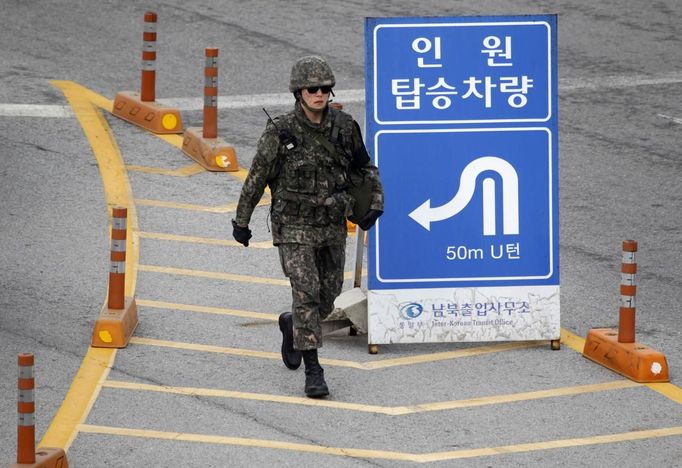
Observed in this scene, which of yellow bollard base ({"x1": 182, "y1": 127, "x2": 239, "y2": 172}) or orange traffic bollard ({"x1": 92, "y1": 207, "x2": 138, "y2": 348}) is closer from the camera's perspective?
orange traffic bollard ({"x1": 92, "y1": 207, "x2": 138, "y2": 348})

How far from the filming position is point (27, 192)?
1504cm

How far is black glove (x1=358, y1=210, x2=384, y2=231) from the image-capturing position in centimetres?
1081

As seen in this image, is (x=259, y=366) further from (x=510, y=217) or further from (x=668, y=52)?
(x=668, y=52)

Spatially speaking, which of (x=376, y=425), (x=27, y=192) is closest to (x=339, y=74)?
(x=27, y=192)

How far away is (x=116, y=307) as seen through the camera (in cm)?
1161

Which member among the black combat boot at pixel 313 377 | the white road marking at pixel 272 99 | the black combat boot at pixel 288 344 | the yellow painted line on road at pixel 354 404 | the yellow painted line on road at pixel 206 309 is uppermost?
the white road marking at pixel 272 99

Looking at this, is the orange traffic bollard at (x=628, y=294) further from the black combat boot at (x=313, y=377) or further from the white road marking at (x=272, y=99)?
the white road marking at (x=272, y=99)

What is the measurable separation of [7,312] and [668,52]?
40.0 feet

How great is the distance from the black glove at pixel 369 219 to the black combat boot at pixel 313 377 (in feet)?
2.97

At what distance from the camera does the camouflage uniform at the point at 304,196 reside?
10.7 m

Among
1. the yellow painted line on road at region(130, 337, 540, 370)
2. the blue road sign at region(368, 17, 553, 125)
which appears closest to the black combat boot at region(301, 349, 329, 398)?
the yellow painted line on road at region(130, 337, 540, 370)

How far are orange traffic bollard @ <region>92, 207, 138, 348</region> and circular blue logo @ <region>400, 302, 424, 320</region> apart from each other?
1968 millimetres

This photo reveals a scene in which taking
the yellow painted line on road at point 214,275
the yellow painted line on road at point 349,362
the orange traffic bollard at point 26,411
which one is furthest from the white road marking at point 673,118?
the orange traffic bollard at point 26,411

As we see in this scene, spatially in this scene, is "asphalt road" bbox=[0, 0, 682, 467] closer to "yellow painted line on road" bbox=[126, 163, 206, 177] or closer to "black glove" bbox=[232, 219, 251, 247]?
"yellow painted line on road" bbox=[126, 163, 206, 177]
